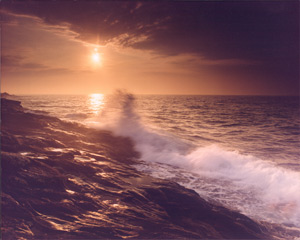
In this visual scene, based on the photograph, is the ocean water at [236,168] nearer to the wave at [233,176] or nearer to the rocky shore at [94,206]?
the wave at [233,176]

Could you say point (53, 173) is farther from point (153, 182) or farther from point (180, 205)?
point (180, 205)

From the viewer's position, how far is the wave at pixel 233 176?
5871mm

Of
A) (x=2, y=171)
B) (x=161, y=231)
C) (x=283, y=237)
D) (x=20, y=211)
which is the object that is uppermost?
(x=2, y=171)

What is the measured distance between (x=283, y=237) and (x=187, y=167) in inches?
182

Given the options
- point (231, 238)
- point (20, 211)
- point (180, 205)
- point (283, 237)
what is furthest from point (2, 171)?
point (283, 237)

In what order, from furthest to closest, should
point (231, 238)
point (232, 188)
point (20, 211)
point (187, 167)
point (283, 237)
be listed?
1. point (187, 167)
2. point (232, 188)
3. point (283, 237)
4. point (231, 238)
5. point (20, 211)

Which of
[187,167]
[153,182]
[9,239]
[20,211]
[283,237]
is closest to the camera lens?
[9,239]

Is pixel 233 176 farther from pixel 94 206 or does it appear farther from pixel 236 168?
pixel 94 206

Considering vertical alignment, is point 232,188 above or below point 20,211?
below

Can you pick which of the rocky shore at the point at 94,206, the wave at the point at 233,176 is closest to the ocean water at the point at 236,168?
the wave at the point at 233,176

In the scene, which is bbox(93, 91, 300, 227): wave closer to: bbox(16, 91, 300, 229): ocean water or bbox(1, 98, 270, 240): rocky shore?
bbox(16, 91, 300, 229): ocean water

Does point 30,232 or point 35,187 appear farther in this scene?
point 35,187

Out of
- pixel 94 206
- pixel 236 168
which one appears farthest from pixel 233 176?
→ pixel 94 206

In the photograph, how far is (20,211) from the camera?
3617mm
